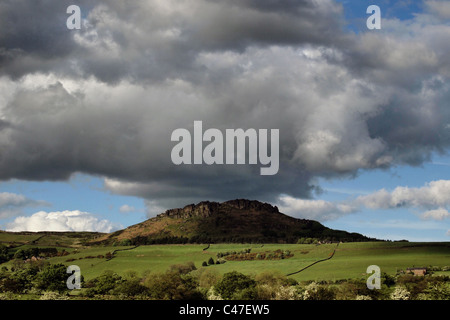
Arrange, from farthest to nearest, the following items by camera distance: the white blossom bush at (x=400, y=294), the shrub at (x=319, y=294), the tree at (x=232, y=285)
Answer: the tree at (x=232, y=285)
the white blossom bush at (x=400, y=294)
the shrub at (x=319, y=294)

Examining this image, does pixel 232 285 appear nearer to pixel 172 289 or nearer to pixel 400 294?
pixel 172 289

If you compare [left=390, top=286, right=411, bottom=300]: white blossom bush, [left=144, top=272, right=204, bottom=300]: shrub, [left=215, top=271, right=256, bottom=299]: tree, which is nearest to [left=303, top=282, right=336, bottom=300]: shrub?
[left=390, top=286, right=411, bottom=300]: white blossom bush

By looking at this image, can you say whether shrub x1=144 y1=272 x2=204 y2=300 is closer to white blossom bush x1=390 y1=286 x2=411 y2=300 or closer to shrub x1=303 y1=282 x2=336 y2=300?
shrub x1=303 y1=282 x2=336 y2=300

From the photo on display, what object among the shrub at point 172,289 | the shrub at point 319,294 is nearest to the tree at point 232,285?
the shrub at point 172,289

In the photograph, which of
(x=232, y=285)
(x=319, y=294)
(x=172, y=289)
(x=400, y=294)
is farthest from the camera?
(x=232, y=285)

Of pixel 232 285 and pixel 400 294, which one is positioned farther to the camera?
pixel 232 285

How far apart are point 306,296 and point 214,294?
38.2m

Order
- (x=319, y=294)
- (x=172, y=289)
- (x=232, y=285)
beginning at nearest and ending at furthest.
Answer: (x=319, y=294)
(x=172, y=289)
(x=232, y=285)

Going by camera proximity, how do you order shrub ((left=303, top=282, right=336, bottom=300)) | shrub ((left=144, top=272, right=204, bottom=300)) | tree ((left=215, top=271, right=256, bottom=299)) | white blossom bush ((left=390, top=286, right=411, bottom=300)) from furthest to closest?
1. tree ((left=215, top=271, right=256, bottom=299))
2. shrub ((left=144, top=272, right=204, bottom=300))
3. white blossom bush ((left=390, top=286, right=411, bottom=300))
4. shrub ((left=303, top=282, right=336, bottom=300))

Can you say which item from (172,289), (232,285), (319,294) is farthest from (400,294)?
(172,289)

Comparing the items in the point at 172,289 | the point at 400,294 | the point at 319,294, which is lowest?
the point at 172,289

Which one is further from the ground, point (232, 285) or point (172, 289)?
point (232, 285)

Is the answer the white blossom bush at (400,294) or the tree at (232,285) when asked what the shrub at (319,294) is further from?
the tree at (232,285)
